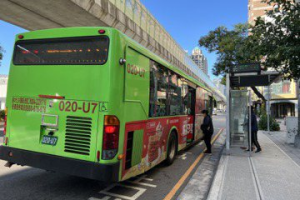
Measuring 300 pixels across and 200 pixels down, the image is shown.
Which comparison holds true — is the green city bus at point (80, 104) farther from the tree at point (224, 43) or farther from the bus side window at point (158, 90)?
the tree at point (224, 43)

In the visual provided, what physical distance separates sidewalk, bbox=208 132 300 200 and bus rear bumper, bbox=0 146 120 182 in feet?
6.55

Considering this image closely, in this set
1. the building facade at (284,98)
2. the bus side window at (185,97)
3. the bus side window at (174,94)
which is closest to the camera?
the bus side window at (174,94)

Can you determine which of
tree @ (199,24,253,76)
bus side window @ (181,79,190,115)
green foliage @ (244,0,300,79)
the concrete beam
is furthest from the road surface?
tree @ (199,24,253,76)

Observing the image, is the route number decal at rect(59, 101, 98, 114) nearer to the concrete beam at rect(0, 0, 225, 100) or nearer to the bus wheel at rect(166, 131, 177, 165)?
the bus wheel at rect(166, 131, 177, 165)

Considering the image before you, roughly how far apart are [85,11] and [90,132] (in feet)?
32.8

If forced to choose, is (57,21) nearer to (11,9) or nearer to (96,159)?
(11,9)

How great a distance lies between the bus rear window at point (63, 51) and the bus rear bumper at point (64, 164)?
1.69 meters

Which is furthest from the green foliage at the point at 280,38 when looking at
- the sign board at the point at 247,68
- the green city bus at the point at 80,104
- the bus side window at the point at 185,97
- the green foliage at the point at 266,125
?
the green foliage at the point at 266,125

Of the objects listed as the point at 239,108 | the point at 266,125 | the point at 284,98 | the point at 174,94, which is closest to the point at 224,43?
the point at 266,125

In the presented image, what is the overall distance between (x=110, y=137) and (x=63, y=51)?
1833 millimetres

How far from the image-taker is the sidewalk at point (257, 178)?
4289mm

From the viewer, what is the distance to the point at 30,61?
14.3 feet

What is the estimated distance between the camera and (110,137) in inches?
146

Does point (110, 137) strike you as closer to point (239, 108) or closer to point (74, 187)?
point (74, 187)
